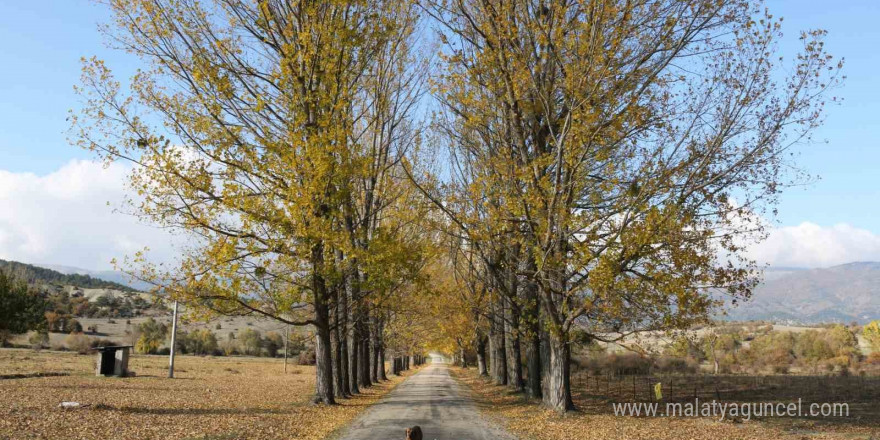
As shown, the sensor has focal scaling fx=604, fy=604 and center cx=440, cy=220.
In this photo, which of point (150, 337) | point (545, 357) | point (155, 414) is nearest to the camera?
point (155, 414)

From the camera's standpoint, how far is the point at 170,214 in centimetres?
1352

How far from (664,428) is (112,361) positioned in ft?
86.7

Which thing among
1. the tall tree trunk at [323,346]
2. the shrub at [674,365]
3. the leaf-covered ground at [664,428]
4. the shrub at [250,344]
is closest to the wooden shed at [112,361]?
the tall tree trunk at [323,346]

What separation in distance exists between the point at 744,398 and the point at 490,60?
52.0ft

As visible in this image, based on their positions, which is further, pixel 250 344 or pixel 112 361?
pixel 250 344

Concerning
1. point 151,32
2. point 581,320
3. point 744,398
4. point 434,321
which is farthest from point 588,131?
point 434,321

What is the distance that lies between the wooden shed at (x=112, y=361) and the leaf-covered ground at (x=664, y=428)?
2126 centimetres

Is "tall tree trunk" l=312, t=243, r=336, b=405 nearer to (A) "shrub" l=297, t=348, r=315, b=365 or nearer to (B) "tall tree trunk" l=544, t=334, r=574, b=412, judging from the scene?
(B) "tall tree trunk" l=544, t=334, r=574, b=412

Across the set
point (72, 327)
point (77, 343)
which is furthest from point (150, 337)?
point (72, 327)

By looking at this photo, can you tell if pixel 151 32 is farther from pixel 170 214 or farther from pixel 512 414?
pixel 512 414

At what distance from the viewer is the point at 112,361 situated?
29.3 m

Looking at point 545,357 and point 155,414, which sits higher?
point 545,357

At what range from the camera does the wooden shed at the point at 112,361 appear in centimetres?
2883

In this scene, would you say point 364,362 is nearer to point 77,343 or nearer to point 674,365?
point 674,365
